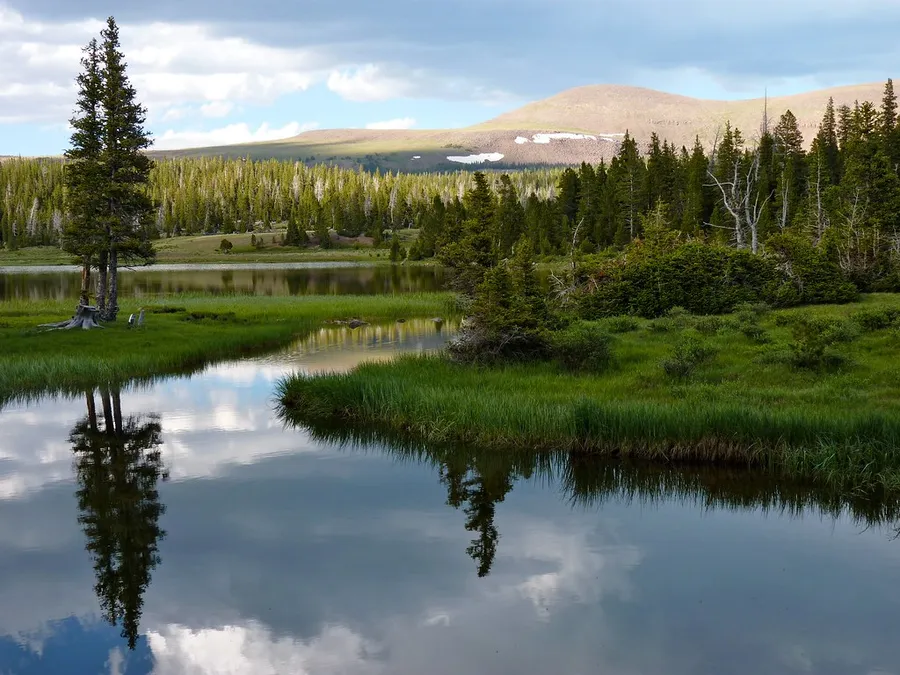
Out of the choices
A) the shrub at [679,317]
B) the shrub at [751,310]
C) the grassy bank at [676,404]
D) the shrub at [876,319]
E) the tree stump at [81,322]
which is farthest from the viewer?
the tree stump at [81,322]

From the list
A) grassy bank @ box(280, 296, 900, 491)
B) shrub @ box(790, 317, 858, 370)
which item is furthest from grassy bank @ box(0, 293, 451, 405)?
shrub @ box(790, 317, 858, 370)

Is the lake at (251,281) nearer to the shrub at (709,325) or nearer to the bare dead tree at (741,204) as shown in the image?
the bare dead tree at (741,204)

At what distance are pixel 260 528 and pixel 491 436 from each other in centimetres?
685

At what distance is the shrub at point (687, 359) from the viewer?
23656 millimetres

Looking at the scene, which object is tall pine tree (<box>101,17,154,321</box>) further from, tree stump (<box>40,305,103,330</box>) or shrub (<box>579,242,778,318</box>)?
shrub (<box>579,242,778,318</box>)

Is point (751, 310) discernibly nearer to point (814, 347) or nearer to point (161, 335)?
point (814, 347)

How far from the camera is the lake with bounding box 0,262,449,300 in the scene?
68.3 m

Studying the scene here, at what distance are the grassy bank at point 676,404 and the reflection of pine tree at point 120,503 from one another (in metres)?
4.94

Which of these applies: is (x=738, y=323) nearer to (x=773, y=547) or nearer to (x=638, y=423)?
(x=638, y=423)

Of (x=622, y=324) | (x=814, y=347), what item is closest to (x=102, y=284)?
(x=622, y=324)

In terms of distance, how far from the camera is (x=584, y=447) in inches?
762

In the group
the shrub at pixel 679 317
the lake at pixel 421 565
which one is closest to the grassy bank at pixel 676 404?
the lake at pixel 421 565

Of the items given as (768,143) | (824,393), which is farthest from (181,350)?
(768,143)

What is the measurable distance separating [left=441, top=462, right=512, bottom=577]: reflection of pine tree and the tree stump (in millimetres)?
24570
